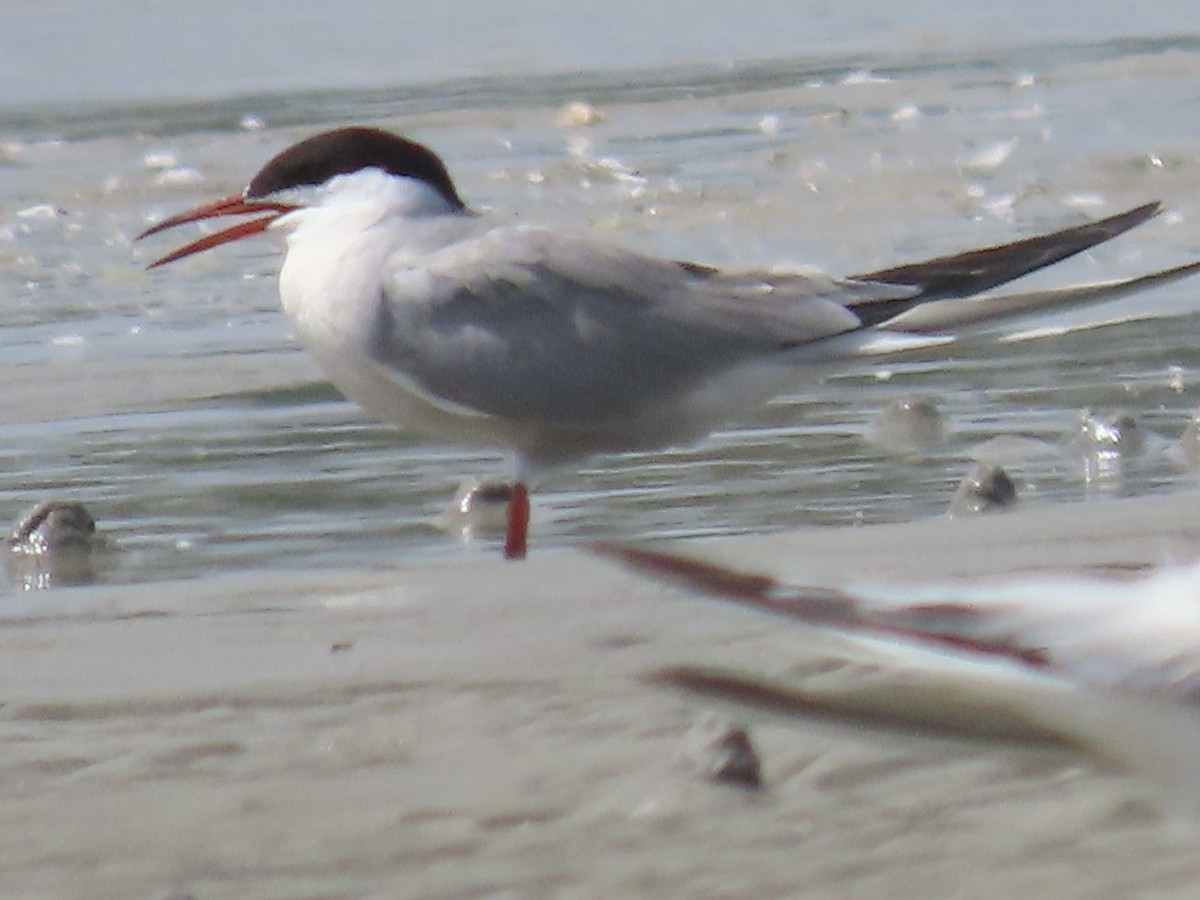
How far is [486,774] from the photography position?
2938mm

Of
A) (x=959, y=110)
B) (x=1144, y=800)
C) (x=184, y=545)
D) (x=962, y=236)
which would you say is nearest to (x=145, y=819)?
(x=1144, y=800)

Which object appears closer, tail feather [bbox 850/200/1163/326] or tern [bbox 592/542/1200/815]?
tern [bbox 592/542/1200/815]

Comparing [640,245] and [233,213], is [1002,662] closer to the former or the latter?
[233,213]

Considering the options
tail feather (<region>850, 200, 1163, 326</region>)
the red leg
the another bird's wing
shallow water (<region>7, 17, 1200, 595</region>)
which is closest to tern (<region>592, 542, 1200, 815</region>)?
the another bird's wing

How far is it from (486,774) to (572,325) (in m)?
2.33

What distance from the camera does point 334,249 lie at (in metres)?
5.27

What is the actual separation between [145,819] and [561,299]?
250 cm

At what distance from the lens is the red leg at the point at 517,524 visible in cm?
467

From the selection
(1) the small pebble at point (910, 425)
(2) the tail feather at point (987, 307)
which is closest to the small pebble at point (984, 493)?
(2) the tail feather at point (987, 307)

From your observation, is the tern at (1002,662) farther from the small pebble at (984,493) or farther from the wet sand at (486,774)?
the small pebble at (984,493)

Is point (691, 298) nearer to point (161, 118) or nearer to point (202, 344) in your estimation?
point (202, 344)

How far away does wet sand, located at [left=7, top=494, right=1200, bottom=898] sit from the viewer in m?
2.57

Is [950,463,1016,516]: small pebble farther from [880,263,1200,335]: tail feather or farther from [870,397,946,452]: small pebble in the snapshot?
[870,397,946,452]: small pebble

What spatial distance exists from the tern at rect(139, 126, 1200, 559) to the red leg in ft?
0.12
